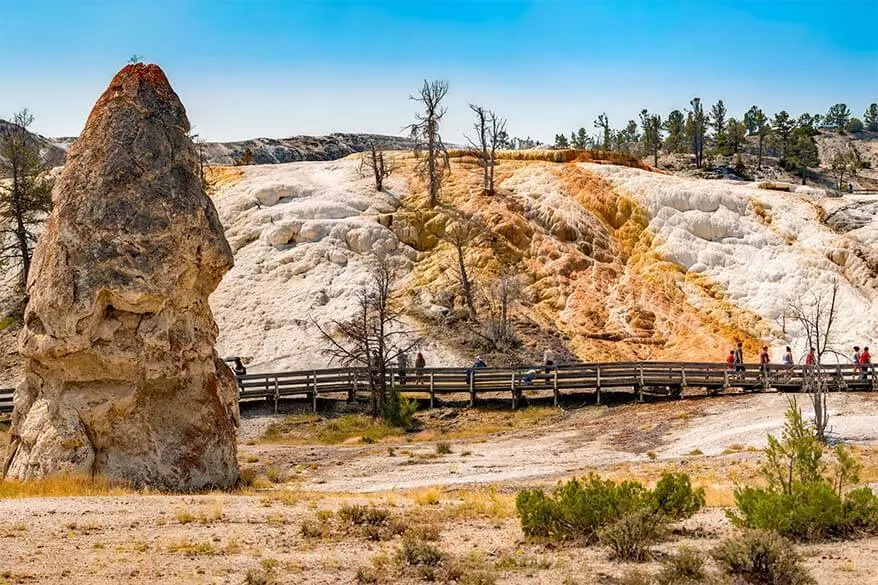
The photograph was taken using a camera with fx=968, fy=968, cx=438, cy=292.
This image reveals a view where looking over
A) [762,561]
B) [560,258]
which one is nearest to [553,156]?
[560,258]

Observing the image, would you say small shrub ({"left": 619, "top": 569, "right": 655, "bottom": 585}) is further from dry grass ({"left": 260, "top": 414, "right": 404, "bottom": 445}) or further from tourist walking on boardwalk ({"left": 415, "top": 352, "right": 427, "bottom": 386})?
tourist walking on boardwalk ({"left": 415, "top": 352, "right": 427, "bottom": 386})

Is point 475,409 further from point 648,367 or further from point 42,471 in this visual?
point 42,471

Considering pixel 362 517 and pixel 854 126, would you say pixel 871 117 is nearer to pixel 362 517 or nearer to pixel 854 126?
pixel 854 126

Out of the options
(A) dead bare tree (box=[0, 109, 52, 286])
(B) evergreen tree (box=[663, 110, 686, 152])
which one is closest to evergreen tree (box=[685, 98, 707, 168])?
(B) evergreen tree (box=[663, 110, 686, 152])

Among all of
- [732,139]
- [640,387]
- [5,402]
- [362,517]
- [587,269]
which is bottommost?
[640,387]

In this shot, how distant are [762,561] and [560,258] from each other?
3900 centimetres

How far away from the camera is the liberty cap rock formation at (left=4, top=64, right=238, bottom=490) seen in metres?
18.6

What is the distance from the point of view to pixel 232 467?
66.1ft

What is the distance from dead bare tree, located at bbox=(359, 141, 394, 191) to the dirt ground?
27.1m

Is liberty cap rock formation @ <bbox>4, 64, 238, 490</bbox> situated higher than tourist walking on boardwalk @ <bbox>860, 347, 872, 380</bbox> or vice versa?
liberty cap rock formation @ <bbox>4, 64, 238, 490</bbox>

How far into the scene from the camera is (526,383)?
121 ft

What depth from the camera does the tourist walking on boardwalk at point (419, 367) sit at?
122 feet

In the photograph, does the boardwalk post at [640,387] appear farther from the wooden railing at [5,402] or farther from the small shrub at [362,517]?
the small shrub at [362,517]

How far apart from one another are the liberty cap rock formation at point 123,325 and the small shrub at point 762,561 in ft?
37.7
